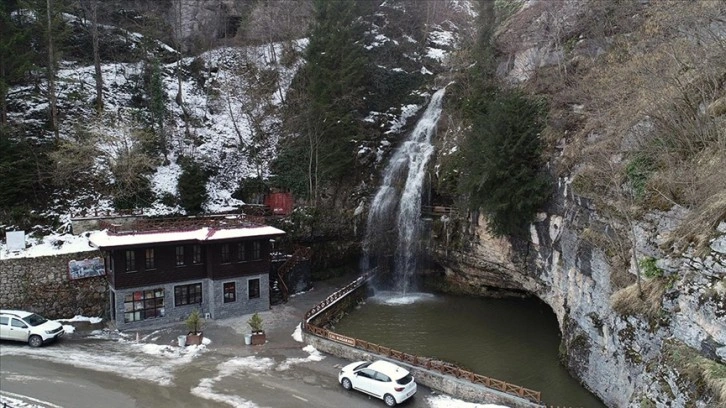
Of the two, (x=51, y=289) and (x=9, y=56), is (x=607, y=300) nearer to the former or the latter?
(x=51, y=289)

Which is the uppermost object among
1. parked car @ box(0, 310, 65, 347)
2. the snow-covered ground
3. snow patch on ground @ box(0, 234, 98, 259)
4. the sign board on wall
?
snow patch on ground @ box(0, 234, 98, 259)

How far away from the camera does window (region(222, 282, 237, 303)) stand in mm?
27500

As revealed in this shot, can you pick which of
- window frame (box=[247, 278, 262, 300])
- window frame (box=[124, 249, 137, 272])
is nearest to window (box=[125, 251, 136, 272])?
window frame (box=[124, 249, 137, 272])

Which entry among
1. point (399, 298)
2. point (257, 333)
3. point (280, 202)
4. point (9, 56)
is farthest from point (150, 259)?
point (9, 56)

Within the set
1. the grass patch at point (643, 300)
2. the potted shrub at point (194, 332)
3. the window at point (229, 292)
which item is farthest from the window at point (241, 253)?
the grass patch at point (643, 300)

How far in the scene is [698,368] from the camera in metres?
11.7

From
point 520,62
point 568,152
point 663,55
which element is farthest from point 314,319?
point 520,62

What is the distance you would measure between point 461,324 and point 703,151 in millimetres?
15504

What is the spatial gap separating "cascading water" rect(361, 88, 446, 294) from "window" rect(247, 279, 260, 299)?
10.2m

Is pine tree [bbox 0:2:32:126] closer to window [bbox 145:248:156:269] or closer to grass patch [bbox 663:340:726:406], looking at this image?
window [bbox 145:248:156:269]

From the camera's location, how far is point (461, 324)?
27047 mm

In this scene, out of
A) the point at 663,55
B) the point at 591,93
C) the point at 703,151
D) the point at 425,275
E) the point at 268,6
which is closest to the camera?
Answer: the point at 703,151

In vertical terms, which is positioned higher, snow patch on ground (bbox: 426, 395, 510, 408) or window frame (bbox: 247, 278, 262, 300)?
window frame (bbox: 247, 278, 262, 300)

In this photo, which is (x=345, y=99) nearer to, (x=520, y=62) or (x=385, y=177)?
(x=385, y=177)
